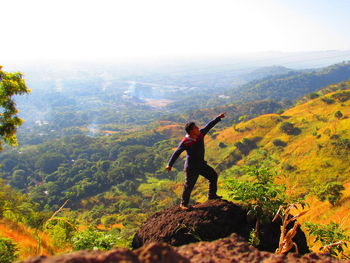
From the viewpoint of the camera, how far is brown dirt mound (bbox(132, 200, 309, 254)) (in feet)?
13.2

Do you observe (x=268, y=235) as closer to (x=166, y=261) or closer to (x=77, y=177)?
(x=166, y=261)

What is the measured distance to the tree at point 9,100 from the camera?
5.82 meters

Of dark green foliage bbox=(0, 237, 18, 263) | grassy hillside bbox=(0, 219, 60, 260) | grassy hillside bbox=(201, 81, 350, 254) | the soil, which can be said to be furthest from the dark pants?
grassy hillside bbox=(201, 81, 350, 254)

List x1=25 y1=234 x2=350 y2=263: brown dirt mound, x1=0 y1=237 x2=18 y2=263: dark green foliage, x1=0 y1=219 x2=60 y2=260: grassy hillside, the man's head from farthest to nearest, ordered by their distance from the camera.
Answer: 1. the man's head
2. x1=0 y1=219 x2=60 y2=260: grassy hillside
3. x1=0 y1=237 x2=18 y2=263: dark green foliage
4. x1=25 y1=234 x2=350 y2=263: brown dirt mound

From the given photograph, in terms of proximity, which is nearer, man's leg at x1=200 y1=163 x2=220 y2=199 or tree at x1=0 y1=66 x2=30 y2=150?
man's leg at x1=200 y1=163 x2=220 y2=199

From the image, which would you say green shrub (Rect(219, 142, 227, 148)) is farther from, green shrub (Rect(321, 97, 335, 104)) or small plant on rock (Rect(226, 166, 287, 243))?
small plant on rock (Rect(226, 166, 287, 243))

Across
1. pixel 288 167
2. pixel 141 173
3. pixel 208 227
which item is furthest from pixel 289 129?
pixel 208 227

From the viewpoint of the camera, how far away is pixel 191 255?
2.33m

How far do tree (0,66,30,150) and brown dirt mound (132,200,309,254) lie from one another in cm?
425

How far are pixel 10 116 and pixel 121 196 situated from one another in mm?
58481

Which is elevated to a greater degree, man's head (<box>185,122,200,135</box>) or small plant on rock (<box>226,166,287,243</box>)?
man's head (<box>185,122,200,135</box>)

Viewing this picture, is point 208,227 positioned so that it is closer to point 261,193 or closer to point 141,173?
point 261,193

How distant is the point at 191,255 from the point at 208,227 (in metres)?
1.81

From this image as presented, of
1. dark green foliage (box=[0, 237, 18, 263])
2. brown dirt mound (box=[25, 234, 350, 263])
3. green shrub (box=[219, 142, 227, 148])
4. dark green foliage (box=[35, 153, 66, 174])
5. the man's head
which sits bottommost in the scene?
dark green foliage (box=[35, 153, 66, 174])
